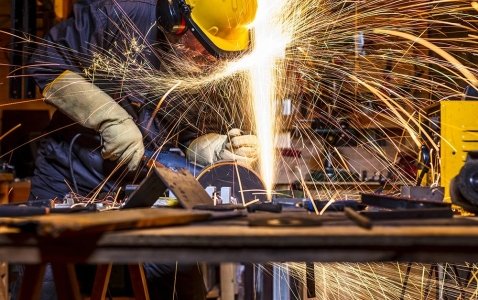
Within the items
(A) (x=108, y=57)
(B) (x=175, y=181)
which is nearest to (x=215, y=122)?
(A) (x=108, y=57)

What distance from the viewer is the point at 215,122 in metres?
3.53

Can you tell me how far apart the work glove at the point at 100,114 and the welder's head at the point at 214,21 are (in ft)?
1.38

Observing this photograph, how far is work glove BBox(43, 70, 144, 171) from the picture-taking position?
2.73 meters

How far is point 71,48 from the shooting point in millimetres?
2807

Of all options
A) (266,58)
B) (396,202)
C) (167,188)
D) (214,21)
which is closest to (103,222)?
(167,188)

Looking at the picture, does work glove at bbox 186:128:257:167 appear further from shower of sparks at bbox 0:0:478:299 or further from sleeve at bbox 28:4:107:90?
sleeve at bbox 28:4:107:90

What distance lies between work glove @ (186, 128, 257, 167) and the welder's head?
1.37 feet

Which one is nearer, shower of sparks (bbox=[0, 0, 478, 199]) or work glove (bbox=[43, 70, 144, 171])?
work glove (bbox=[43, 70, 144, 171])

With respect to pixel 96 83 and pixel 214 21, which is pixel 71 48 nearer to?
pixel 96 83

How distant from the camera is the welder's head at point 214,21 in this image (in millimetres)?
2725

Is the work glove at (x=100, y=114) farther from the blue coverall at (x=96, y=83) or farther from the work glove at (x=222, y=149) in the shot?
the work glove at (x=222, y=149)

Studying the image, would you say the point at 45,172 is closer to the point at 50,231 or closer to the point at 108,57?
the point at 108,57

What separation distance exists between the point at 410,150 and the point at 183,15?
2.67 meters

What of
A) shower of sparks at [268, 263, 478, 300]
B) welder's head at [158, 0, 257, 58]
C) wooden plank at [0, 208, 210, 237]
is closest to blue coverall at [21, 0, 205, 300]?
welder's head at [158, 0, 257, 58]
